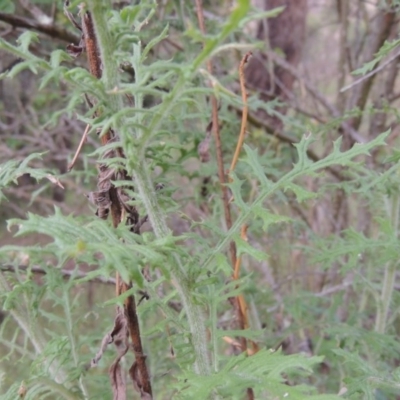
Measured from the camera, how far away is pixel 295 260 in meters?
3.52

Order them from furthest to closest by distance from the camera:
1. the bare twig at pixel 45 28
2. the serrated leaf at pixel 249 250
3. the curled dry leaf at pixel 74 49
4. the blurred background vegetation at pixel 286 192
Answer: the bare twig at pixel 45 28, the blurred background vegetation at pixel 286 192, the curled dry leaf at pixel 74 49, the serrated leaf at pixel 249 250

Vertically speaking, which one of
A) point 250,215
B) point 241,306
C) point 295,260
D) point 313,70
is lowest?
point 295,260

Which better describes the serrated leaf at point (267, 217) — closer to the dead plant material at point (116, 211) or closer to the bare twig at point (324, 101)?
the dead plant material at point (116, 211)

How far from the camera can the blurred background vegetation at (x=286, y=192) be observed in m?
1.34

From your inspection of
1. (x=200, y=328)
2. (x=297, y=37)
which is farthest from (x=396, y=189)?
(x=297, y=37)

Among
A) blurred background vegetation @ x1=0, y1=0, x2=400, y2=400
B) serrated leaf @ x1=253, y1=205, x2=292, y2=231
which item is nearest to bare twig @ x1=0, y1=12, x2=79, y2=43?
blurred background vegetation @ x1=0, y1=0, x2=400, y2=400

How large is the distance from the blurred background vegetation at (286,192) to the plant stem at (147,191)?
2.7 inches

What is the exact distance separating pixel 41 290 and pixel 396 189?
39.2 inches

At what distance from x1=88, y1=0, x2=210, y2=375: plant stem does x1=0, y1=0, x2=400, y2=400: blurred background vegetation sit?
69 mm

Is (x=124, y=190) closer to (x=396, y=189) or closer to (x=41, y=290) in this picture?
(x=41, y=290)

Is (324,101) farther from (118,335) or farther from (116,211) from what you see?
(118,335)

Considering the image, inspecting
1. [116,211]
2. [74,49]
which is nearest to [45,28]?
[74,49]

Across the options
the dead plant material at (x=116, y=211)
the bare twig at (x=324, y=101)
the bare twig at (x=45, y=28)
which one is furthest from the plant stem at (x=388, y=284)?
the bare twig at (x=45, y=28)

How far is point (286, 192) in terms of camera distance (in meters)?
2.85
